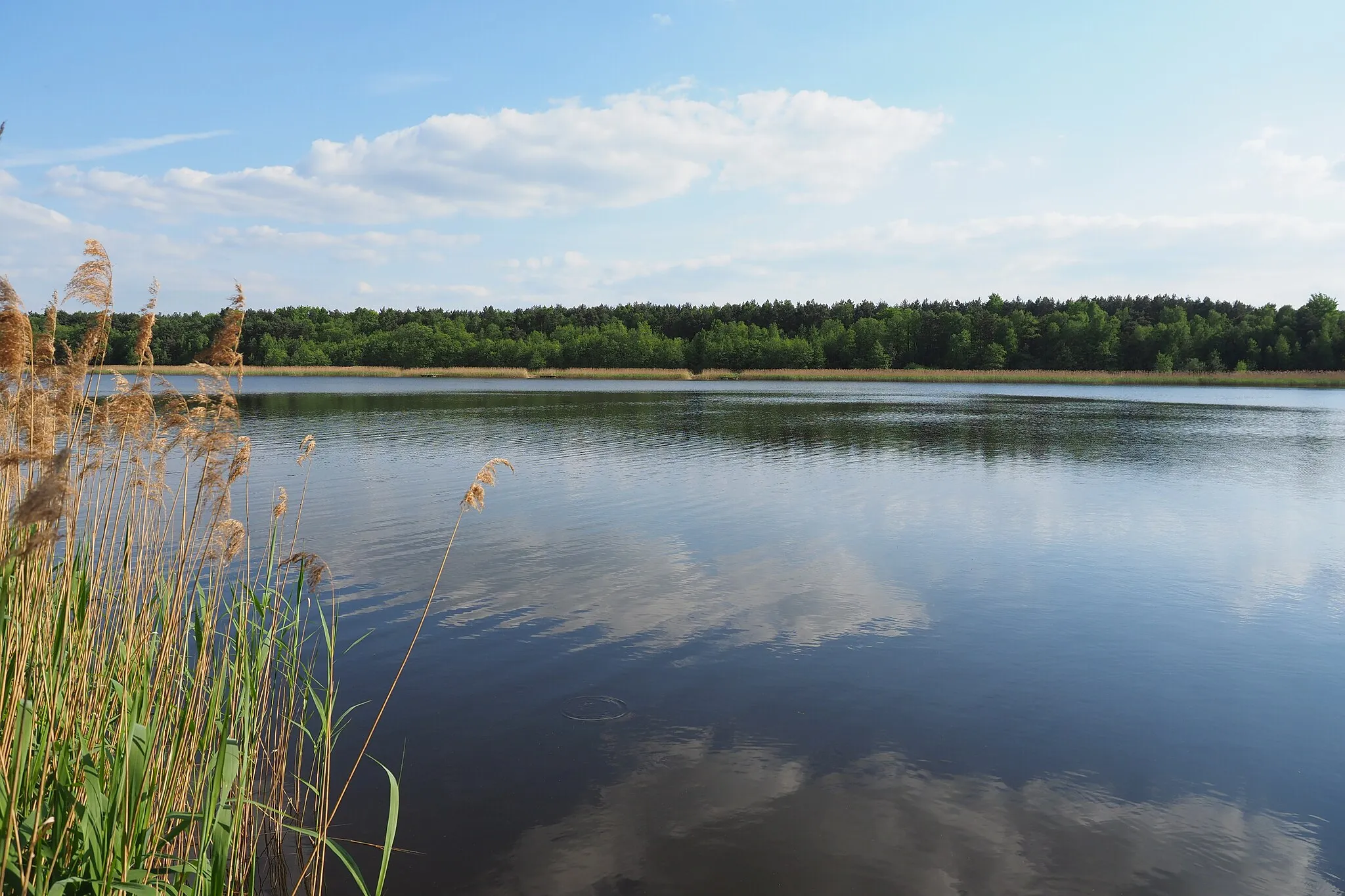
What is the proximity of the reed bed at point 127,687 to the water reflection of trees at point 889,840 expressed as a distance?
1178 mm

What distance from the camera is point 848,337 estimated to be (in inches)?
4149

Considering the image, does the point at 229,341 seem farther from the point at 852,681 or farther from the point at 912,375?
the point at 912,375

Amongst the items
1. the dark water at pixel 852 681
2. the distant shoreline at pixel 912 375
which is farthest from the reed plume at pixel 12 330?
the distant shoreline at pixel 912 375

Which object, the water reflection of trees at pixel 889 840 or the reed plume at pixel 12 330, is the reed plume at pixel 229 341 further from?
the water reflection of trees at pixel 889 840

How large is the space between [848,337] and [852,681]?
10160 centimetres

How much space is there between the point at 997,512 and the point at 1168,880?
10295mm

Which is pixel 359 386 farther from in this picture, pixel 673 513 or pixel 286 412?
pixel 673 513

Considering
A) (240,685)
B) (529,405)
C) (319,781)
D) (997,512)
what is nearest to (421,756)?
(319,781)

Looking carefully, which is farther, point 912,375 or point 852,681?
point 912,375

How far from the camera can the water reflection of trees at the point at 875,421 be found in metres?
24.1

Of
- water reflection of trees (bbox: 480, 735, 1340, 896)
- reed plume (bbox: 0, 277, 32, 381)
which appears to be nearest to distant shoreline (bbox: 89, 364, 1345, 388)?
reed plume (bbox: 0, 277, 32, 381)

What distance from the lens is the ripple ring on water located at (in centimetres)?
606

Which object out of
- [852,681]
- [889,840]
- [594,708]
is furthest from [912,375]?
[889,840]

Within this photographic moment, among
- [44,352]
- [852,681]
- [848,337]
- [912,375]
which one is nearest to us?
[44,352]
